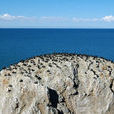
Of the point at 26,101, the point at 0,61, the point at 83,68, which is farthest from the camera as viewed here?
the point at 0,61

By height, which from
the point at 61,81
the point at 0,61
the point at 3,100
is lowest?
the point at 0,61

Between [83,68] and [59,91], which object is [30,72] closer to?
[59,91]

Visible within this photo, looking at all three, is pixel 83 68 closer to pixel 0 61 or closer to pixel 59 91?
pixel 59 91

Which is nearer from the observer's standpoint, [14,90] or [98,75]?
[14,90]

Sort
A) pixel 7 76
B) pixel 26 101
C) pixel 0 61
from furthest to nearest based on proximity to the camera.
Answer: pixel 0 61
pixel 7 76
pixel 26 101

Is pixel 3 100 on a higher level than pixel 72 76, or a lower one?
lower

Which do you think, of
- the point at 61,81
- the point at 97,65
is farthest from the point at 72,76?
the point at 97,65

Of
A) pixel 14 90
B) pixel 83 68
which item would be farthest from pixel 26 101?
pixel 83 68
